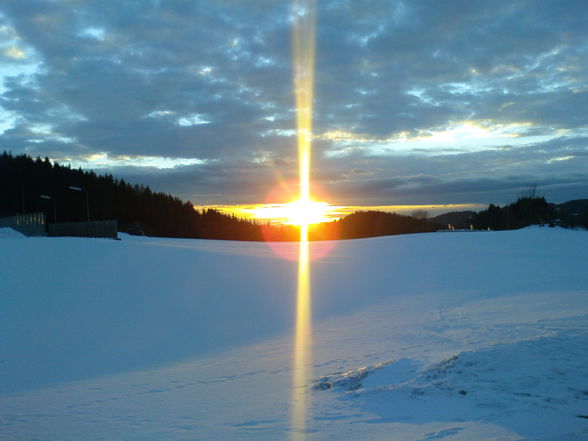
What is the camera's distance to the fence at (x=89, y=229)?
32.9 meters

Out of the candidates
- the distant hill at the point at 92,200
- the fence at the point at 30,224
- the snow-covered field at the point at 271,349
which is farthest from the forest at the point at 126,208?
the snow-covered field at the point at 271,349

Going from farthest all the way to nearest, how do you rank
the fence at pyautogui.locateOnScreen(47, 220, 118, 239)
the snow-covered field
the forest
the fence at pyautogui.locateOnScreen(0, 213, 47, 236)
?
the forest
the fence at pyautogui.locateOnScreen(0, 213, 47, 236)
the fence at pyautogui.locateOnScreen(47, 220, 118, 239)
the snow-covered field

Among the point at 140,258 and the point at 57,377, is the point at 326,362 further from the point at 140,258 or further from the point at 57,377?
the point at 140,258

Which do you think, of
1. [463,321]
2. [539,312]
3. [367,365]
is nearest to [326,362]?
[367,365]

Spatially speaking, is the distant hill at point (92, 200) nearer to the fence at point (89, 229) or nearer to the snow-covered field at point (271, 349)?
the fence at point (89, 229)

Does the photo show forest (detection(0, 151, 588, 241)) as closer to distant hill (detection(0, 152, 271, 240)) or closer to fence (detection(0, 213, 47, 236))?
distant hill (detection(0, 152, 271, 240))

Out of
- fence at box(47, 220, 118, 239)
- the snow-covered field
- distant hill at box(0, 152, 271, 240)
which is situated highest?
distant hill at box(0, 152, 271, 240)

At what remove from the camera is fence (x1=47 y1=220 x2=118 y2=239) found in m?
32.9

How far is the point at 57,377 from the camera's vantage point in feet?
29.2

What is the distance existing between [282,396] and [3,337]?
325 inches

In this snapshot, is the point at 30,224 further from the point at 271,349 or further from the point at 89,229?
the point at 271,349

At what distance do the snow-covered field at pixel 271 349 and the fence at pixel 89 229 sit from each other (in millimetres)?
10417

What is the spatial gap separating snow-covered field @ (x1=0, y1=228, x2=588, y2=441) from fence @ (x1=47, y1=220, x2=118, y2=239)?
410 inches

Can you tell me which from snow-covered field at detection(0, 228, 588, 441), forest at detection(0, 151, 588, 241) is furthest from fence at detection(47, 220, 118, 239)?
forest at detection(0, 151, 588, 241)
